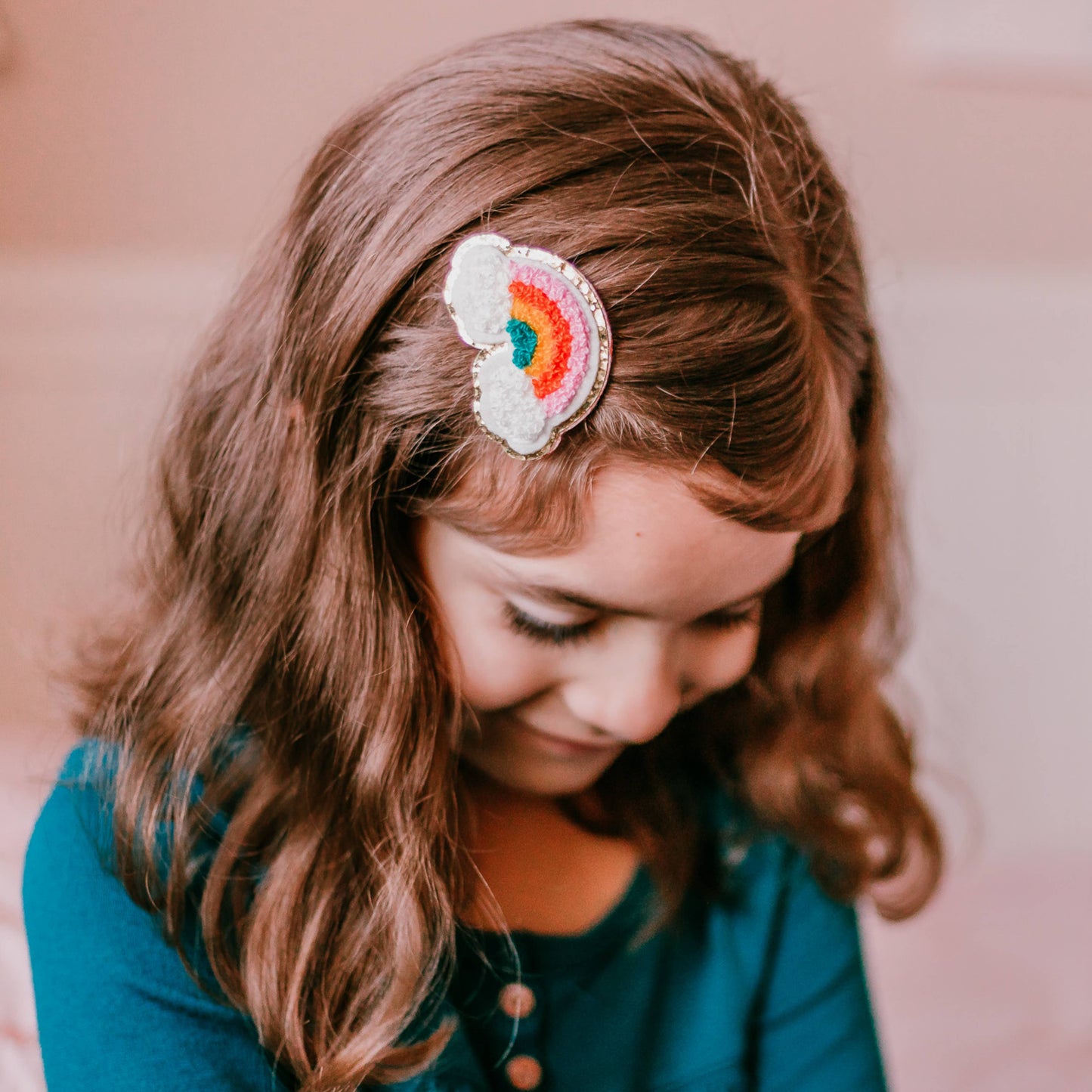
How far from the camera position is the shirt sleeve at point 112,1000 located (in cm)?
58

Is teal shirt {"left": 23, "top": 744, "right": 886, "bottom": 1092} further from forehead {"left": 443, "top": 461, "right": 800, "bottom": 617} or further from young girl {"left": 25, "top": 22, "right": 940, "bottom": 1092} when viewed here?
forehead {"left": 443, "top": 461, "right": 800, "bottom": 617}

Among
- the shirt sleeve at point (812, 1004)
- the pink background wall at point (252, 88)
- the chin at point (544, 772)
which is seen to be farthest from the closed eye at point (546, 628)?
the pink background wall at point (252, 88)

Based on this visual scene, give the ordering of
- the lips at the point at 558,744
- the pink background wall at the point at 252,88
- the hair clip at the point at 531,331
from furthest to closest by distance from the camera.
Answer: the pink background wall at the point at 252,88, the lips at the point at 558,744, the hair clip at the point at 531,331

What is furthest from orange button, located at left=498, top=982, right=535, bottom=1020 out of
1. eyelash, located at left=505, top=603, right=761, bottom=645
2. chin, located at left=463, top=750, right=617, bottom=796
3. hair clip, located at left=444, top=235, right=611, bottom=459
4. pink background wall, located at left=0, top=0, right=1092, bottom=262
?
pink background wall, located at left=0, top=0, right=1092, bottom=262

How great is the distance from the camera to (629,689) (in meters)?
0.57

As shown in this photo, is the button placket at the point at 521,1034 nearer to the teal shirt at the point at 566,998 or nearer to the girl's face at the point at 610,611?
the teal shirt at the point at 566,998

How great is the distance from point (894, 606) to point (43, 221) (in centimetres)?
83

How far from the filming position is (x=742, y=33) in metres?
1.07

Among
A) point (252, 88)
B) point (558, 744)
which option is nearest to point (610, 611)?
point (558, 744)

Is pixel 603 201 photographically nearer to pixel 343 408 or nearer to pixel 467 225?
pixel 467 225

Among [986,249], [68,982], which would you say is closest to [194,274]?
[68,982]

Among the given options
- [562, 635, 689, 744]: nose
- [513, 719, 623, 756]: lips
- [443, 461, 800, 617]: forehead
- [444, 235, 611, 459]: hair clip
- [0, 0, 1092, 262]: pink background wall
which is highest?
[0, 0, 1092, 262]: pink background wall

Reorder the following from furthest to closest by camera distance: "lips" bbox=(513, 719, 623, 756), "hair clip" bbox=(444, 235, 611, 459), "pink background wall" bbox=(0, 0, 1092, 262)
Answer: "pink background wall" bbox=(0, 0, 1092, 262) < "lips" bbox=(513, 719, 623, 756) < "hair clip" bbox=(444, 235, 611, 459)

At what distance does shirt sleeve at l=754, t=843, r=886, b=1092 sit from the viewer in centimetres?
78
